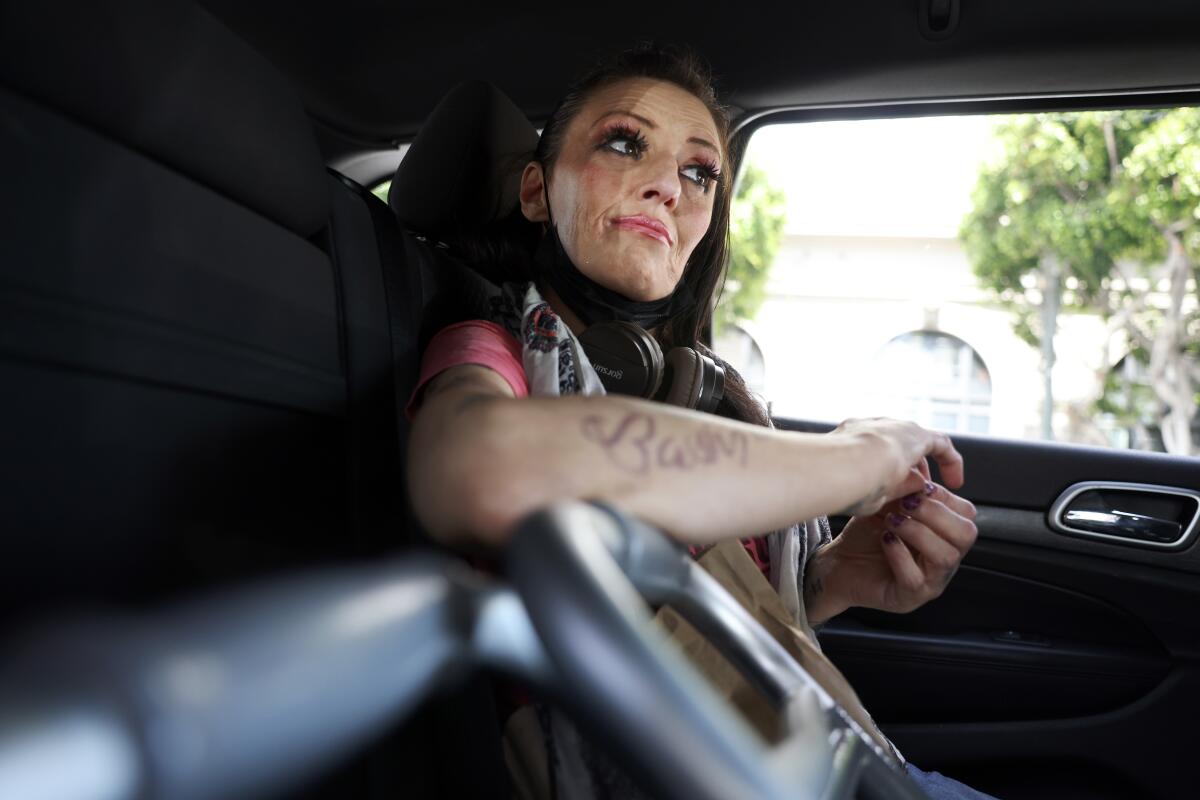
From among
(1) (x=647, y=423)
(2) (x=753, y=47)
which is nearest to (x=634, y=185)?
(1) (x=647, y=423)

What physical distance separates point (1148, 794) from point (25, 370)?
216cm

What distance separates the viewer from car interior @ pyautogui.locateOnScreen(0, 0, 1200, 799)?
41cm

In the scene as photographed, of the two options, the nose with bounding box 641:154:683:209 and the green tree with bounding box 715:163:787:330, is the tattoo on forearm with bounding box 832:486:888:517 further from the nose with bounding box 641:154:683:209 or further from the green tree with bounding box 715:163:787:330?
the green tree with bounding box 715:163:787:330

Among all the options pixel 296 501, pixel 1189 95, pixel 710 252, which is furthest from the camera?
pixel 1189 95

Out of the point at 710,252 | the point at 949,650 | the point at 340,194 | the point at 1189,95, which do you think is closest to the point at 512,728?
the point at 340,194

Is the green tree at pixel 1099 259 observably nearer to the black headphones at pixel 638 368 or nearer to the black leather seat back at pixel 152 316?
the black headphones at pixel 638 368

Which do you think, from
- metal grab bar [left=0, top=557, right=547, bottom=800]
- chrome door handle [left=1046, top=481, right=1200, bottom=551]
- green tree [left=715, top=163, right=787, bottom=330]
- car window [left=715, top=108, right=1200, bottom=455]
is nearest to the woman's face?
metal grab bar [left=0, top=557, right=547, bottom=800]

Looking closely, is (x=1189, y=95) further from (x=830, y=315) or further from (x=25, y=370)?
(x=830, y=315)

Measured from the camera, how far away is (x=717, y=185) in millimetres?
1804

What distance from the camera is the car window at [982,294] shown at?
34.9 ft

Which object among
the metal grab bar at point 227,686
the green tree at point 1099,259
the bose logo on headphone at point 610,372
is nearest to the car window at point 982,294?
the green tree at point 1099,259

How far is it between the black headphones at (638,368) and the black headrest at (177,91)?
43cm

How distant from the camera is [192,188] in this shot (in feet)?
3.41

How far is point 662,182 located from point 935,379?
13012 millimetres
